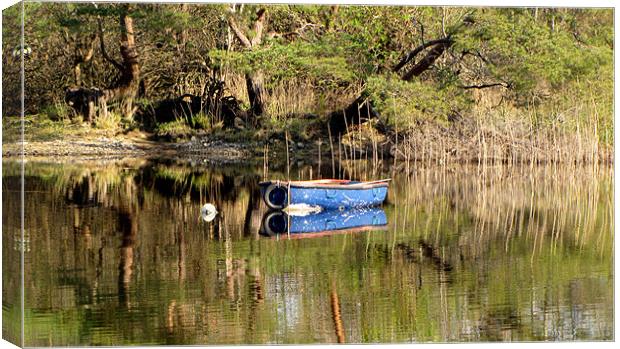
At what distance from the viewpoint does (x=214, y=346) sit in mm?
9617

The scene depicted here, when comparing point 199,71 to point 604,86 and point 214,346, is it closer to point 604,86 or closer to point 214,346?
point 604,86

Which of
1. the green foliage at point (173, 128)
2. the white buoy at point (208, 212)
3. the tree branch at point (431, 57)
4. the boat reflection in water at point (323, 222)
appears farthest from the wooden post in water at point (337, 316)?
the green foliage at point (173, 128)

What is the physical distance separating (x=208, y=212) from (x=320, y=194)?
1616 millimetres

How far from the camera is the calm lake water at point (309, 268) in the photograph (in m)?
10.1

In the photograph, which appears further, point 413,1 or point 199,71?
point 199,71

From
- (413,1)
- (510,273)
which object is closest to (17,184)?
(413,1)

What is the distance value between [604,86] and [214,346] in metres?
6.77

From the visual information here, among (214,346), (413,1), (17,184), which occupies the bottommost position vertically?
(214,346)

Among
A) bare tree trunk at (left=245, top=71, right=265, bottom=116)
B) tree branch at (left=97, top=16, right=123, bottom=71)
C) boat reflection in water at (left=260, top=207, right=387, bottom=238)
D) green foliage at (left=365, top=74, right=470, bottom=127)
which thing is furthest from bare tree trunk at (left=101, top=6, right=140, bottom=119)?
boat reflection in water at (left=260, top=207, right=387, bottom=238)

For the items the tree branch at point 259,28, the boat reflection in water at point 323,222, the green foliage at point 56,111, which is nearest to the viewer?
the boat reflection in water at point 323,222

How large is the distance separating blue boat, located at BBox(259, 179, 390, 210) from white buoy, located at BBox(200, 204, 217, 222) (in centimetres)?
103

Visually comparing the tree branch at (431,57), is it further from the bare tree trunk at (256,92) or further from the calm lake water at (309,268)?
the bare tree trunk at (256,92)

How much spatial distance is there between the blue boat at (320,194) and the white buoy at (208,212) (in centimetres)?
103

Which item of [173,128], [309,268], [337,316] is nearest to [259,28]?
[173,128]
